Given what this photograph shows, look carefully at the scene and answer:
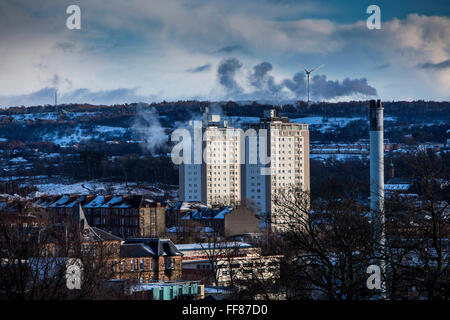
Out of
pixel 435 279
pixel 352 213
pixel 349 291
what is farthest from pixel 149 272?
pixel 435 279

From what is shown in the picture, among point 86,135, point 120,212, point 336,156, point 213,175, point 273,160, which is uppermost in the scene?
point 86,135

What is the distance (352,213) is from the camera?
17859 millimetres

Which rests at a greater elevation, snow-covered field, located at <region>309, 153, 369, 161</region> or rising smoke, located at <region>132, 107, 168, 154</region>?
rising smoke, located at <region>132, 107, 168, 154</region>

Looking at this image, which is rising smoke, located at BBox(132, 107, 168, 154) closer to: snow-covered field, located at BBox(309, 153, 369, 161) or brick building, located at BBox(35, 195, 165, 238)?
snow-covered field, located at BBox(309, 153, 369, 161)

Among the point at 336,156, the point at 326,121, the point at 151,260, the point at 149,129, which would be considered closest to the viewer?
the point at 151,260

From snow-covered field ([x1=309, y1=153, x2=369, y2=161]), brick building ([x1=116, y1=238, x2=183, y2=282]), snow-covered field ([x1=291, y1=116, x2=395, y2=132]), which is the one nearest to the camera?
brick building ([x1=116, y1=238, x2=183, y2=282])

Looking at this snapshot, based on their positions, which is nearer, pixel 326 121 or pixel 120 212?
pixel 120 212

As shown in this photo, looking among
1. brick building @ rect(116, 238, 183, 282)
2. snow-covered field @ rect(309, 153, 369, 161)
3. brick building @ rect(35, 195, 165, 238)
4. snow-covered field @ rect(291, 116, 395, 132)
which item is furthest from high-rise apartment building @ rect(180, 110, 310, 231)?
snow-covered field @ rect(291, 116, 395, 132)

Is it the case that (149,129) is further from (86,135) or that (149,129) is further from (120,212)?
(120,212)

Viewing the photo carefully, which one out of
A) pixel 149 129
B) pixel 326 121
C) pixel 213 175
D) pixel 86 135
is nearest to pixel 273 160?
pixel 213 175

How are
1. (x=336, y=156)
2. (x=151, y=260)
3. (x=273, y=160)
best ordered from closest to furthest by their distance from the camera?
(x=151, y=260)
(x=273, y=160)
(x=336, y=156)

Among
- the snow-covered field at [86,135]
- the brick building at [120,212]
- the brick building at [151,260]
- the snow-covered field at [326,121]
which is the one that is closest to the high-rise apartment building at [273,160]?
the brick building at [120,212]

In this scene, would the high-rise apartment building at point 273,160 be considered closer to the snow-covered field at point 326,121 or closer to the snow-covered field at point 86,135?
the snow-covered field at point 326,121
